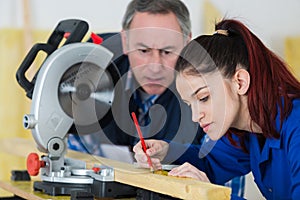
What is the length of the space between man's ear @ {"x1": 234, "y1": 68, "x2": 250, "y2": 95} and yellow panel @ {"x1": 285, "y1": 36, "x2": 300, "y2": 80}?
1.71 meters

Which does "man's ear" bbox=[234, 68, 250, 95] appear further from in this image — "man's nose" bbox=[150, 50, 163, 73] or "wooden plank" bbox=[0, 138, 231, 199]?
"man's nose" bbox=[150, 50, 163, 73]

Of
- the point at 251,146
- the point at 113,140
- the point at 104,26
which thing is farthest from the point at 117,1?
the point at 251,146

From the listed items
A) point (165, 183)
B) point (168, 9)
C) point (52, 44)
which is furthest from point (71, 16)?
point (165, 183)

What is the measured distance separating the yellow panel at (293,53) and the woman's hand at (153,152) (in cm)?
166

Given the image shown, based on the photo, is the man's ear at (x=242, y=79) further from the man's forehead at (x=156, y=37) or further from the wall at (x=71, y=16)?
the wall at (x=71, y=16)

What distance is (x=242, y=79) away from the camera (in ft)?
4.70

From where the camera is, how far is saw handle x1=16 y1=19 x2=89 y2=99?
1.75 meters

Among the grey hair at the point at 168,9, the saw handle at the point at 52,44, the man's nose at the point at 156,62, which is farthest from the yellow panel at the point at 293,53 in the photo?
the saw handle at the point at 52,44

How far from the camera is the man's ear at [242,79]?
143 cm

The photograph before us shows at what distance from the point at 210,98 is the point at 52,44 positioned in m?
0.62

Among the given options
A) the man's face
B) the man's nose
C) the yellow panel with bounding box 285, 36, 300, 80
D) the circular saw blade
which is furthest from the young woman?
the yellow panel with bounding box 285, 36, 300, 80

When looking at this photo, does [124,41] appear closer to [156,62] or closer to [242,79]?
[156,62]

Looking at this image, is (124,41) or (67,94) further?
(124,41)

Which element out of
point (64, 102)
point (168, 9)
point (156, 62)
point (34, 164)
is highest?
point (168, 9)
